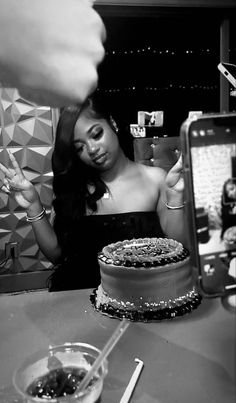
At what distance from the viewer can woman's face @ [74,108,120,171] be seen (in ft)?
6.09

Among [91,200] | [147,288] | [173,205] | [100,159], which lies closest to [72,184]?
[91,200]

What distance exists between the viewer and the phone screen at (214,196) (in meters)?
0.51

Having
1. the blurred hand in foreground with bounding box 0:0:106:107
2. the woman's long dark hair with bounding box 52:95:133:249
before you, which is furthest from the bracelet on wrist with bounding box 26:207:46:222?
the blurred hand in foreground with bounding box 0:0:106:107

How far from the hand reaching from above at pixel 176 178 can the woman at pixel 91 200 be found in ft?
1.45

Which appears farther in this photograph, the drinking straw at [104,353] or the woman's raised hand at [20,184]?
the woman's raised hand at [20,184]

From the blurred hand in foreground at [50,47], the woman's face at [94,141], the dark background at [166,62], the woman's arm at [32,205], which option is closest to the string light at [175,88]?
the dark background at [166,62]

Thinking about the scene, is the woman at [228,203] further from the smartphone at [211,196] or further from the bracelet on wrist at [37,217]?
the bracelet on wrist at [37,217]

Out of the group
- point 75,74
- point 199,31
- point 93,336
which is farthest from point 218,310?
point 199,31

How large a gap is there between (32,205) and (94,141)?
39 cm

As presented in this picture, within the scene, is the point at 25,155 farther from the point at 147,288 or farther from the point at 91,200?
the point at 147,288

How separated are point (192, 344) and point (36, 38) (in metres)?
0.62

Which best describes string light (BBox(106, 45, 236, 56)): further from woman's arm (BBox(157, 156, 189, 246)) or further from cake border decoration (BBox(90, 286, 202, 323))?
cake border decoration (BBox(90, 286, 202, 323))

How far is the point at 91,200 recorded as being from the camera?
84.7 inches

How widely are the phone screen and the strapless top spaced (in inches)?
57.9
